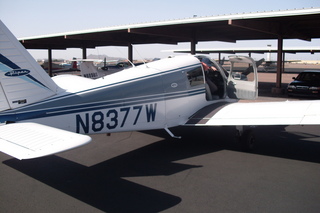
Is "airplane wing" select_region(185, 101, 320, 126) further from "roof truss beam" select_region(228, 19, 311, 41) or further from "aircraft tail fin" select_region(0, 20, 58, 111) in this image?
"roof truss beam" select_region(228, 19, 311, 41)

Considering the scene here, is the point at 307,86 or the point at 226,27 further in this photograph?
the point at 226,27

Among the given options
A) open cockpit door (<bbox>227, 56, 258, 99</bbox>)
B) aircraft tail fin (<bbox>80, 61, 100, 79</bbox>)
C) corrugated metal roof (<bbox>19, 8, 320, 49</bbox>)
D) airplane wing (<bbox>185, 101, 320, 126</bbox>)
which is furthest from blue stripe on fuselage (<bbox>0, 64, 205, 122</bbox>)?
aircraft tail fin (<bbox>80, 61, 100, 79</bbox>)

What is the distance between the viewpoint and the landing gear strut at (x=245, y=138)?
7.11 m

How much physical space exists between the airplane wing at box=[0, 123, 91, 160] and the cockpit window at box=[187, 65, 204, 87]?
410cm

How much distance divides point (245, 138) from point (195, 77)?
78.7 inches

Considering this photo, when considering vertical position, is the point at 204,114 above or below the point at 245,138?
above

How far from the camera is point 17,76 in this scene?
5055 mm

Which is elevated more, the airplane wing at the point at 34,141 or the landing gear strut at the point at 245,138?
the airplane wing at the point at 34,141

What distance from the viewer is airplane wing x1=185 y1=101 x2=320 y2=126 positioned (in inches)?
245

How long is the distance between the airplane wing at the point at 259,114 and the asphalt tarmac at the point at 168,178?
794 millimetres

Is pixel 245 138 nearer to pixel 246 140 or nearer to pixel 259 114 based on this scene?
pixel 246 140

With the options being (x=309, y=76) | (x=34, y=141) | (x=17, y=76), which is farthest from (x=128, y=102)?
(x=309, y=76)

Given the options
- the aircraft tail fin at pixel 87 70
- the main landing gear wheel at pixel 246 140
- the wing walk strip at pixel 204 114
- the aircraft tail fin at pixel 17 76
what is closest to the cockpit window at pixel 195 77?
the wing walk strip at pixel 204 114

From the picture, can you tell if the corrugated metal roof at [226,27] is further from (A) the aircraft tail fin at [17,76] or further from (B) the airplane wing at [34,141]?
(B) the airplane wing at [34,141]
